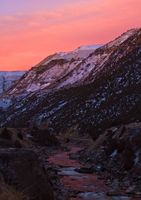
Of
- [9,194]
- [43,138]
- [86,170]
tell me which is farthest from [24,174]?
[43,138]

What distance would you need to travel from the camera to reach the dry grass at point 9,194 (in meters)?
13.9

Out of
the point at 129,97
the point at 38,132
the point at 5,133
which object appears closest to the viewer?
the point at 5,133

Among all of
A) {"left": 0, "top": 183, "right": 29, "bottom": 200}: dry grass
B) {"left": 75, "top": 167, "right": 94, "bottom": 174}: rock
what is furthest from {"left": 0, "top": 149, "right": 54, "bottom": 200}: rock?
{"left": 75, "top": 167, "right": 94, "bottom": 174}: rock

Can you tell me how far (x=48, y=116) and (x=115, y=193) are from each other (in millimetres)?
109287

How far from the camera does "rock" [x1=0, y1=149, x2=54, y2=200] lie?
53.6 ft

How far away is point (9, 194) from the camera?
14.2m

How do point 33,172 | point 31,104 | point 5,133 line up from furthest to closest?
point 31,104, point 5,133, point 33,172

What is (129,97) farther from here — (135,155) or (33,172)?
(33,172)

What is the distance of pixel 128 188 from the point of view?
933 inches

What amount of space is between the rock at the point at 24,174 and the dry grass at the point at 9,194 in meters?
0.87

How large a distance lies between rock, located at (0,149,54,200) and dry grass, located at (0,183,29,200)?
87cm

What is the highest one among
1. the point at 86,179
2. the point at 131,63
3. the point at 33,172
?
the point at 131,63

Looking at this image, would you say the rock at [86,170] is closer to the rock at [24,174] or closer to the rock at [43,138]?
the rock at [24,174]

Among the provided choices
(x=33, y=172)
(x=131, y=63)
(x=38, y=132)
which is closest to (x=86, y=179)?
(x=33, y=172)
